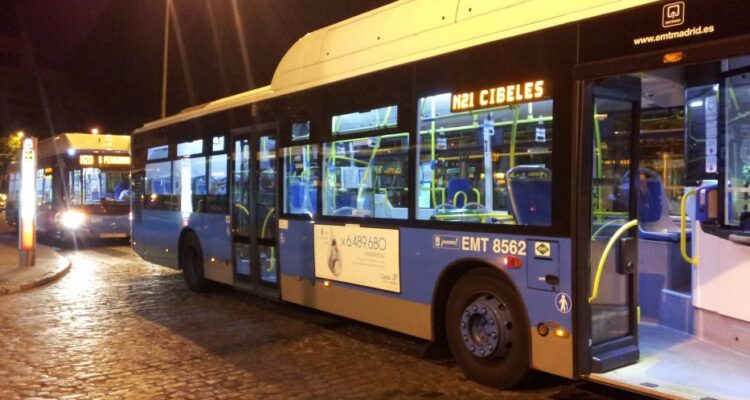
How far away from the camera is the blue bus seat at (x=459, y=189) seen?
5.82 meters

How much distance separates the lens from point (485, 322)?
5.64m

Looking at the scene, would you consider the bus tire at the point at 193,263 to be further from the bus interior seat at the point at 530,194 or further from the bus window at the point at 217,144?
the bus interior seat at the point at 530,194

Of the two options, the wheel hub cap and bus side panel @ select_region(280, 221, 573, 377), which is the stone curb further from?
the wheel hub cap

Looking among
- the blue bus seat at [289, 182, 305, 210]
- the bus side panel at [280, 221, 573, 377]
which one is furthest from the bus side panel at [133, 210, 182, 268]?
the bus side panel at [280, 221, 573, 377]

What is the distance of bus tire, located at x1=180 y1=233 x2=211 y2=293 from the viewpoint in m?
10.9

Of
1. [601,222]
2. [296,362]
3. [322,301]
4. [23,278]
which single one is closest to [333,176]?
[322,301]

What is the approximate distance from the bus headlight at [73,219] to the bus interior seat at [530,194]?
679 inches

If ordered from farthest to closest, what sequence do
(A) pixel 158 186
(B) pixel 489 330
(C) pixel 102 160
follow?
1. (C) pixel 102 160
2. (A) pixel 158 186
3. (B) pixel 489 330

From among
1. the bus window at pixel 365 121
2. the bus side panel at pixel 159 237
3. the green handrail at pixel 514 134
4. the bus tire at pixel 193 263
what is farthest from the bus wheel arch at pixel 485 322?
the bus side panel at pixel 159 237

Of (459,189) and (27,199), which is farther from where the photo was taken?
(27,199)

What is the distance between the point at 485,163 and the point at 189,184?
22.1ft

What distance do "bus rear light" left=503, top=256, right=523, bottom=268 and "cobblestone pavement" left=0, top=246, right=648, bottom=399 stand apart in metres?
1.12

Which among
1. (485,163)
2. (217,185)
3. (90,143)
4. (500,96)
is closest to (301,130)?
(217,185)

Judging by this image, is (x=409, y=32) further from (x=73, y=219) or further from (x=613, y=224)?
(x=73, y=219)
